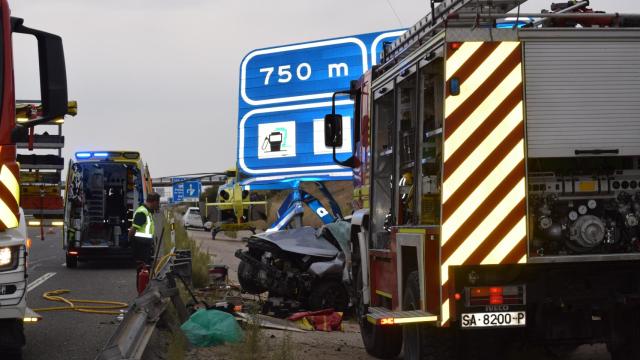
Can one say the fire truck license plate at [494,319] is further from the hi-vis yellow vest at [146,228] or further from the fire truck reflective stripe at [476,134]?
the hi-vis yellow vest at [146,228]

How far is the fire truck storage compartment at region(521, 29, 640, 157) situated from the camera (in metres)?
6.54

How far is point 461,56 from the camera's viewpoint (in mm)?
6512

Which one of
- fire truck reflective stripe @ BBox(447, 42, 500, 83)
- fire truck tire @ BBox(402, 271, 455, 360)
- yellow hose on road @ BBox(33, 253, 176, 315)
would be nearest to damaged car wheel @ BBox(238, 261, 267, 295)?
yellow hose on road @ BBox(33, 253, 176, 315)

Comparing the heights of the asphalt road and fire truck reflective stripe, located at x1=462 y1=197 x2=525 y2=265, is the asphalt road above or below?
below

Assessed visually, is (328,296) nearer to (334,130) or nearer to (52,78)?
(334,130)

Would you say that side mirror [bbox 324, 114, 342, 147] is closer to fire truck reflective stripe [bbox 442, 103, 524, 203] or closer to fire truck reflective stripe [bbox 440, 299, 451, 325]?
fire truck reflective stripe [bbox 442, 103, 524, 203]

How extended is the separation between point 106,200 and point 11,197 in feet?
55.2

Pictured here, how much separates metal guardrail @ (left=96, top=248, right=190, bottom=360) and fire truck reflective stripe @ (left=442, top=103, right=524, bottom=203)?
2776 mm

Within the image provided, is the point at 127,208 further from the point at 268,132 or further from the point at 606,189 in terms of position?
the point at 606,189

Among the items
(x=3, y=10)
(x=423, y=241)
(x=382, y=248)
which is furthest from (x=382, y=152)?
(x=3, y=10)

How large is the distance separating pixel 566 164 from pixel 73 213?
17679 mm

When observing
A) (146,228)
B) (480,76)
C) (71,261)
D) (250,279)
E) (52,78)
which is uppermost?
(52,78)

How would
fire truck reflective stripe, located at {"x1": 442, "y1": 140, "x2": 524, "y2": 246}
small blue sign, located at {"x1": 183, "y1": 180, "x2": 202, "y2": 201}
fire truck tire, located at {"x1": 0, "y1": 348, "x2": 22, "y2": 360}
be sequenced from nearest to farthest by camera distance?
fire truck reflective stripe, located at {"x1": 442, "y1": 140, "x2": 524, "y2": 246} → fire truck tire, located at {"x1": 0, "y1": 348, "x2": 22, "y2": 360} → small blue sign, located at {"x1": 183, "y1": 180, "x2": 202, "y2": 201}

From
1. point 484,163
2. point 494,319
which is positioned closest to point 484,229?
point 484,163
